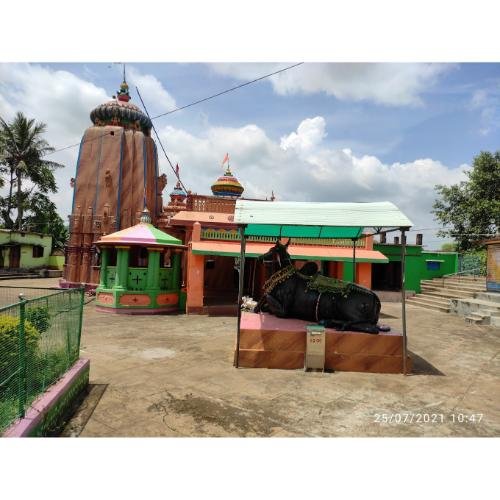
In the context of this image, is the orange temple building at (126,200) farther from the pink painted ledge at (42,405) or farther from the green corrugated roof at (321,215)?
the pink painted ledge at (42,405)

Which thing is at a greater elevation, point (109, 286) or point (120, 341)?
point (109, 286)

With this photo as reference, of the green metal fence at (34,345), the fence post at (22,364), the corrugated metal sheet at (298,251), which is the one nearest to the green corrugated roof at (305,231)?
the corrugated metal sheet at (298,251)

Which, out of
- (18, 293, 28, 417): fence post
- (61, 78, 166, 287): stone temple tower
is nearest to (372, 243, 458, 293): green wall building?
(61, 78, 166, 287): stone temple tower

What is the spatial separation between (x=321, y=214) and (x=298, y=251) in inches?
296

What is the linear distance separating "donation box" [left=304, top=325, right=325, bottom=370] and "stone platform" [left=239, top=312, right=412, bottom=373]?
215 mm

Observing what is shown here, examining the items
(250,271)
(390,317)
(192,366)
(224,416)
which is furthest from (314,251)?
(224,416)

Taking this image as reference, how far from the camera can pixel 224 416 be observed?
445cm

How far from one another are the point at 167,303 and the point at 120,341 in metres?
5.24

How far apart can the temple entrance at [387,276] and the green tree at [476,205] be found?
5.89m

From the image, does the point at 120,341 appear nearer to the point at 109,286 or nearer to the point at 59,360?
the point at 59,360

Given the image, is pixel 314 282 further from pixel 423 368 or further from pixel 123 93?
pixel 123 93

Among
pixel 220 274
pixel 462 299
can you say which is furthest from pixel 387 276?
pixel 220 274

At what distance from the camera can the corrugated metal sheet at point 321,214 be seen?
6.42 metres

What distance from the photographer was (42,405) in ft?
12.5
